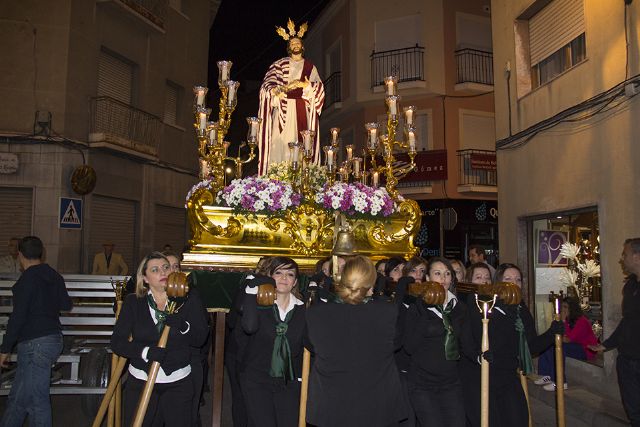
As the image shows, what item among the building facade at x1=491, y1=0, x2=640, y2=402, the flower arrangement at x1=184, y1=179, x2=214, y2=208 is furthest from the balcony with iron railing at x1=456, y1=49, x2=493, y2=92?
the flower arrangement at x1=184, y1=179, x2=214, y2=208

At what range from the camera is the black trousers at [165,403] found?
3.68 meters

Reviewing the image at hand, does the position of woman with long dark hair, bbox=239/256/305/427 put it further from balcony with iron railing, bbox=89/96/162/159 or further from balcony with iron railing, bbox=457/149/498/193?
balcony with iron railing, bbox=457/149/498/193

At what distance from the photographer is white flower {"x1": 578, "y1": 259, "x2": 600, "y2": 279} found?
25.9ft

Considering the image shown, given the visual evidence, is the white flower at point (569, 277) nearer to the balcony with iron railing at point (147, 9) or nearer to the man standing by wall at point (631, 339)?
the man standing by wall at point (631, 339)

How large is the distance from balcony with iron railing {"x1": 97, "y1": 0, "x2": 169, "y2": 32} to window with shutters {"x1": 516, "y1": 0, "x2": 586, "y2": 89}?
9639 millimetres

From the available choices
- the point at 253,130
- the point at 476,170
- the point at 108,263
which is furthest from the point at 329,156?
the point at 476,170

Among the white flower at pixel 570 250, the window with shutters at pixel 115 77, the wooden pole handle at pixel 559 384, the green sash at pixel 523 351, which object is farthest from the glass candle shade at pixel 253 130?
the window with shutters at pixel 115 77

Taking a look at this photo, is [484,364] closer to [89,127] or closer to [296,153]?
[296,153]

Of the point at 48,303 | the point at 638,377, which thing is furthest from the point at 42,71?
the point at 638,377

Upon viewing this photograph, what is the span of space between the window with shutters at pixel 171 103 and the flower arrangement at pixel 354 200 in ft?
36.3

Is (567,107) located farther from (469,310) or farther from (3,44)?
(3,44)

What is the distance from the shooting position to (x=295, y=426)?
3.94 meters

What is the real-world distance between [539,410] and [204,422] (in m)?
3.65

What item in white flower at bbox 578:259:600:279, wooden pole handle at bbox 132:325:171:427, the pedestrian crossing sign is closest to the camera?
wooden pole handle at bbox 132:325:171:427
